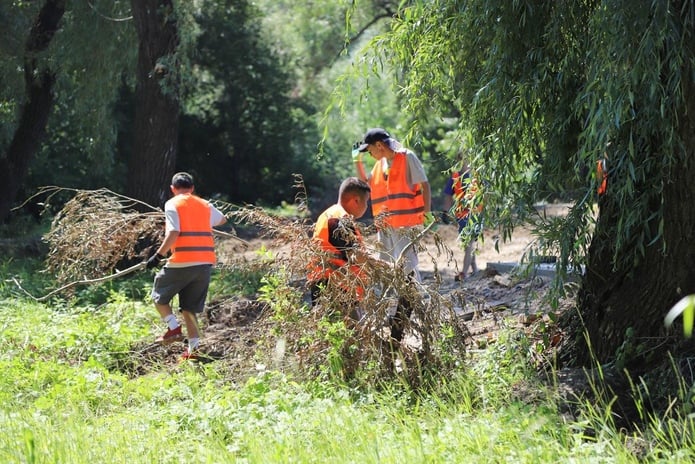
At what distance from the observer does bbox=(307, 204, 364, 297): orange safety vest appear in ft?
24.6

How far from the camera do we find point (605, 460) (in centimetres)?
507

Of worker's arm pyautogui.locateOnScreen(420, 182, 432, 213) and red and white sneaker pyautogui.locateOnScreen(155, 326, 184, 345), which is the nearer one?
worker's arm pyautogui.locateOnScreen(420, 182, 432, 213)

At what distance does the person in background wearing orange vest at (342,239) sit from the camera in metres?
7.41

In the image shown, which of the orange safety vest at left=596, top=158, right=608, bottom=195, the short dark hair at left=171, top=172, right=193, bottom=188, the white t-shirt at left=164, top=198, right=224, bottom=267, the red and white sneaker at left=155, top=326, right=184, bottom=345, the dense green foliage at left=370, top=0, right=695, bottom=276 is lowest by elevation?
the red and white sneaker at left=155, top=326, right=184, bottom=345

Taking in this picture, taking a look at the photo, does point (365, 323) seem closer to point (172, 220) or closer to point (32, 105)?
point (172, 220)

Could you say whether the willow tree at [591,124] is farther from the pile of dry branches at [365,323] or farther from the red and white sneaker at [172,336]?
the red and white sneaker at [172,336]

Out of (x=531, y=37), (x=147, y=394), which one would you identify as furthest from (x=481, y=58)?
(x=147, y=394)

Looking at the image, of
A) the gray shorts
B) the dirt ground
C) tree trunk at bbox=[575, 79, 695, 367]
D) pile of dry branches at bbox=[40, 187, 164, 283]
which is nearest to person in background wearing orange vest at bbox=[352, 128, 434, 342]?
the dirt ground

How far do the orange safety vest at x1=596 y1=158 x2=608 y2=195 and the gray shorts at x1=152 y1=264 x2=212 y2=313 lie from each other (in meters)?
3.72

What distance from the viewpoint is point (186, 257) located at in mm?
9266

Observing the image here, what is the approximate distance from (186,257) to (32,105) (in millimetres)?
9479

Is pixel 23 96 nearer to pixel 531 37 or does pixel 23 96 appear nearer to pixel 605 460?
pixel 531 37

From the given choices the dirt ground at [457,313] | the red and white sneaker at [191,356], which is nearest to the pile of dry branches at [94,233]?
the dirt ground at [457,313]

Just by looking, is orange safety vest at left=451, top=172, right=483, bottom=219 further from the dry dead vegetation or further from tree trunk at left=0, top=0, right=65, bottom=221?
tree trunk at left=0, top=0, right=65, bottom=221
